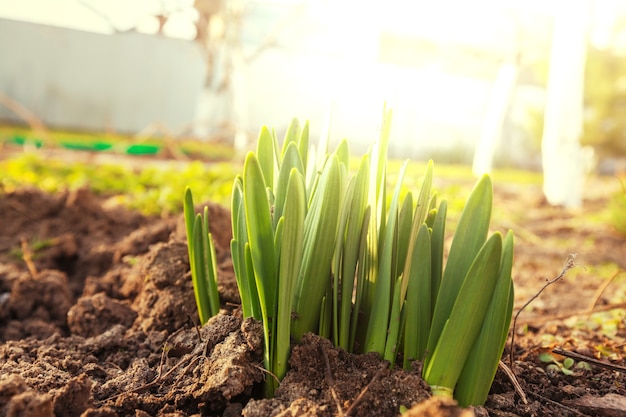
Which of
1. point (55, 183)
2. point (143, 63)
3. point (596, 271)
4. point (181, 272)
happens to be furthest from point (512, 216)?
point (143, 63)

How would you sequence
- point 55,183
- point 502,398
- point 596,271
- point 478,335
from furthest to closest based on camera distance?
1. point 55,183
2. point 596,271
3. point 502,398
4. point 478,335

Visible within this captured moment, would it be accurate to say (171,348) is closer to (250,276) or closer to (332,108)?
(250,276)

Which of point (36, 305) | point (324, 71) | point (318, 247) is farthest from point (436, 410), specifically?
point (324, 71)

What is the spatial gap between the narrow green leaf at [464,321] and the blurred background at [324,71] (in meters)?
9.26

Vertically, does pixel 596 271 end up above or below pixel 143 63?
below

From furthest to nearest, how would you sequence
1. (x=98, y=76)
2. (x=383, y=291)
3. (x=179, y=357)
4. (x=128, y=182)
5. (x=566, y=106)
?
(x=98, y=76), (x=566, y=106), (x=128, y=182), (x=179, y=357), (x=383, y=291)

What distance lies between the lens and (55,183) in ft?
16.0

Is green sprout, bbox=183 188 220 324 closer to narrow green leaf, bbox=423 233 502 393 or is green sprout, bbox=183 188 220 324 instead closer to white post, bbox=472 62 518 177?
narrow green leaf, bbox=423 233 502 393

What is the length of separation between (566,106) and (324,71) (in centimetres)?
576

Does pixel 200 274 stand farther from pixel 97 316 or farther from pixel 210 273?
pixel 97 316

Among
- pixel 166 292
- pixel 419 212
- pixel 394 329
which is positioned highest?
pixel 419 212

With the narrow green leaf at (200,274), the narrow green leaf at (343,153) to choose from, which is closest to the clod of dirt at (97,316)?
the narrow green leaf at (200,274)

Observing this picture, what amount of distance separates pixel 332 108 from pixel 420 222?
0.34 m

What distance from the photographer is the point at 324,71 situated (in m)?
13.8
